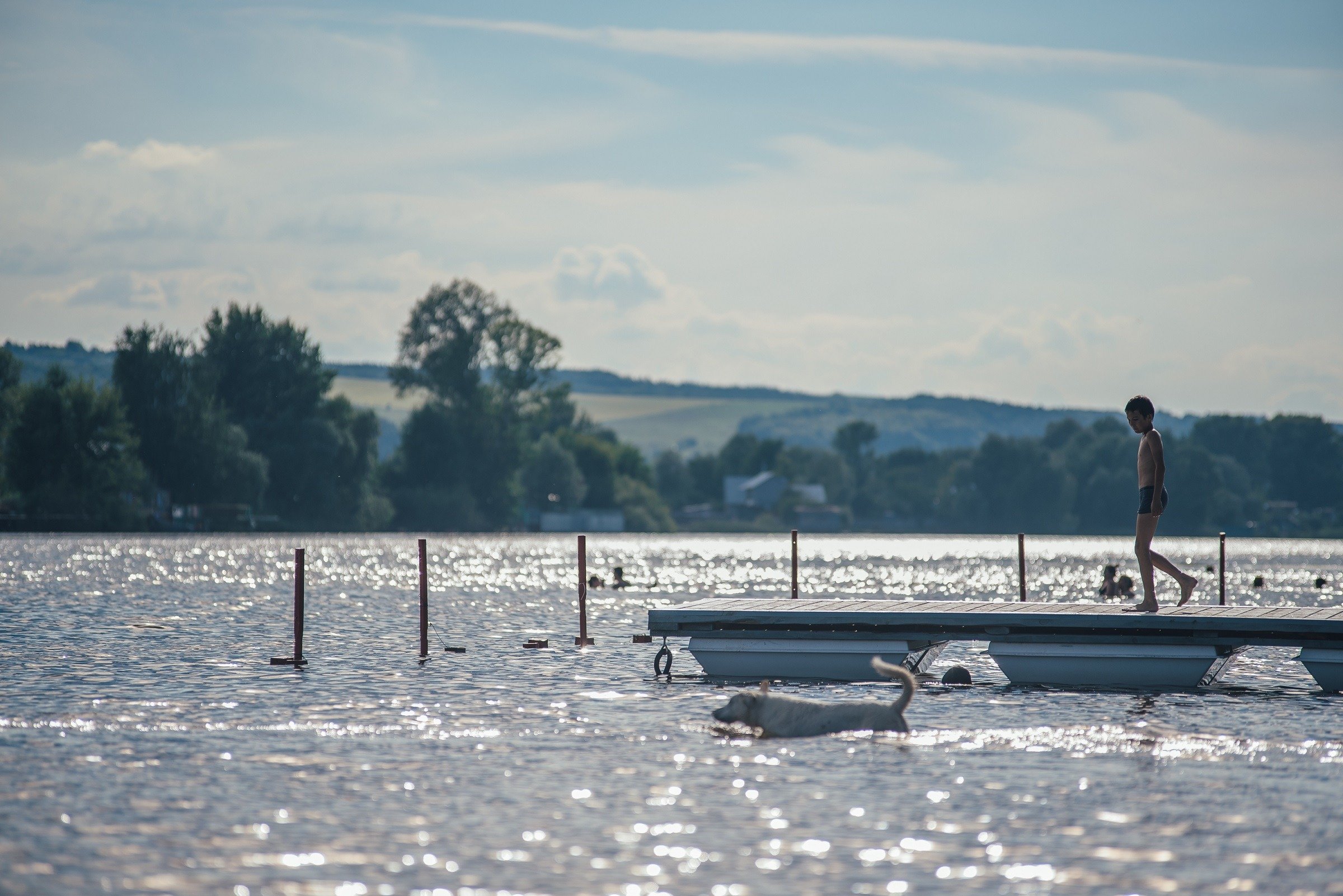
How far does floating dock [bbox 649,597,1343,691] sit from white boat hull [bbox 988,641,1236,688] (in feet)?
0.06

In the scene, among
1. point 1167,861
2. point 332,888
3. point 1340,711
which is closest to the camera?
point 332,888

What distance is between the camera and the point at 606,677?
23.6 metres

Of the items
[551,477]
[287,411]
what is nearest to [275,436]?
[287,411]

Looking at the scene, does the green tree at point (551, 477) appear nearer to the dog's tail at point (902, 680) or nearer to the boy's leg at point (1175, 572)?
the boy's leg at point (1175, 572)

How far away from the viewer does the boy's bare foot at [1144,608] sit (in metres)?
21.2

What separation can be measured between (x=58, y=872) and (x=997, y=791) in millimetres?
7804

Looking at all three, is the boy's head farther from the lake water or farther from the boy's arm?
the lake water

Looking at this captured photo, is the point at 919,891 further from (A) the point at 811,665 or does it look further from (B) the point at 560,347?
(B) the point at 560,347

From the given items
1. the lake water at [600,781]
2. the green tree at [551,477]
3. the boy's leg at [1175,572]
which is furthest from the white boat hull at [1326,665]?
the green tree at [551,477]

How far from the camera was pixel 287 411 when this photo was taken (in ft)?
389

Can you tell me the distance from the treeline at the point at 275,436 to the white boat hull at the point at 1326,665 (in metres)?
95.5

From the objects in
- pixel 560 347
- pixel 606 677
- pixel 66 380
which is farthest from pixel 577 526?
pixel 606 677

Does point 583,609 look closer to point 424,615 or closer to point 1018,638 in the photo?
point 424,615

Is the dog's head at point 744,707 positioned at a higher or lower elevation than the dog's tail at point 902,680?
lower
